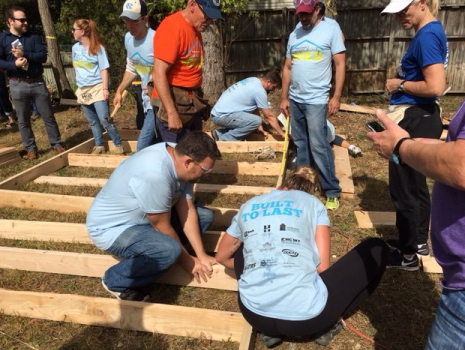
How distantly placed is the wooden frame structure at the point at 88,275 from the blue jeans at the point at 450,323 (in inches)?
47.3

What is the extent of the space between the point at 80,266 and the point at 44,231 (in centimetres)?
77

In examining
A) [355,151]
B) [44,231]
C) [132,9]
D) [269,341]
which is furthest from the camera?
[355,151]

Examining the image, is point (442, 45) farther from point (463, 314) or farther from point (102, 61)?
point (102, 61)

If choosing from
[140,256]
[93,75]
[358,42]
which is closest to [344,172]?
[140,256]

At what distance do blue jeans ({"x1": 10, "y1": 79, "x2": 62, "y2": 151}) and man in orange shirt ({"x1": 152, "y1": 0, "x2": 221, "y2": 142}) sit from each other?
286 centimetres

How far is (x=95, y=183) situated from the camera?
4.71 meters

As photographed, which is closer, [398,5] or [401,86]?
[398,5]

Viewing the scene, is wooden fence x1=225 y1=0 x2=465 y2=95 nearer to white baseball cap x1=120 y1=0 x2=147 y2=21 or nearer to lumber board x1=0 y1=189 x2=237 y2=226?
white baseball cap x1=120 y1=0 x2=147 y2=21

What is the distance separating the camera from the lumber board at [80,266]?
2898mm

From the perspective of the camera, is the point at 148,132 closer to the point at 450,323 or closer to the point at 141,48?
the point at 141,48

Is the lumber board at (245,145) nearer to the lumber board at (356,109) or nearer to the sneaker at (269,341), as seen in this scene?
the lumber board at (356,109)

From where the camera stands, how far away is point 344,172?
4.71 meters

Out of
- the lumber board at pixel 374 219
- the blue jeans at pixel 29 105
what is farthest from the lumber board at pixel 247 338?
the blue jeans at pixel 29 105

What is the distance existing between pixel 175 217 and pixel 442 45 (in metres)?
2.35
